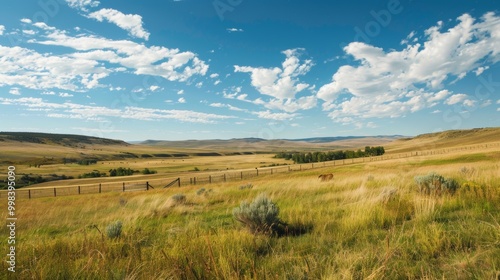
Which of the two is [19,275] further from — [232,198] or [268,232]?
[232,198]

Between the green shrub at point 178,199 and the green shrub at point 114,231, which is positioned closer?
the green shrub at point 114,231

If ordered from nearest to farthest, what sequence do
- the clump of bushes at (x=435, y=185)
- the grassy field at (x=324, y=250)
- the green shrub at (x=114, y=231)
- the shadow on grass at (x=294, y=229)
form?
1. the grassy field at (x=324, y=250)
2. the shadow on grass at (x=294, y=229)
3. the green shrub at (x=114, y=231)
4. the clump of bushes at (x=435, y=185)

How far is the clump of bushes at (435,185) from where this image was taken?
8.44 m

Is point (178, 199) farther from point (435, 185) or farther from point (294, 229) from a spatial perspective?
point (435, 185)

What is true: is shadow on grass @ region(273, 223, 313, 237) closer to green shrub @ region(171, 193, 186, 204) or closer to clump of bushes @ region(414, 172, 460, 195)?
clump of bushes @ region(414, 172, 460, 195)

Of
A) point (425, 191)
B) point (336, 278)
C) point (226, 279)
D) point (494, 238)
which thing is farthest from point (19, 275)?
point (425, 191)

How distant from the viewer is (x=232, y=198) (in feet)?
48.2

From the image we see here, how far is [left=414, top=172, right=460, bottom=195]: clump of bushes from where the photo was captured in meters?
8.44

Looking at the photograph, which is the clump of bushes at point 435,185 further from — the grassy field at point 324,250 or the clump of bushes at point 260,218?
the clump of bushes at point 260,218

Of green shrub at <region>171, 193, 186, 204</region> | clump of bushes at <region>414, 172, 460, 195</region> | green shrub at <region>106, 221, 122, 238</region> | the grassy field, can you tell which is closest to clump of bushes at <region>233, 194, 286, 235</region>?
the grassy field

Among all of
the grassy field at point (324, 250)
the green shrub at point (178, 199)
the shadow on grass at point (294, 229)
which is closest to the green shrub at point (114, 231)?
the grassy field at point (324, 250)

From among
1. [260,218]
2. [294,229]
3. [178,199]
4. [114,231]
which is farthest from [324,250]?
[178,199]

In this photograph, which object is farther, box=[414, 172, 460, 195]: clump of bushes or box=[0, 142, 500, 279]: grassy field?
box=[414, 172, 460, 195]: clump of bushes

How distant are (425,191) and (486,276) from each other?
20.3ft
